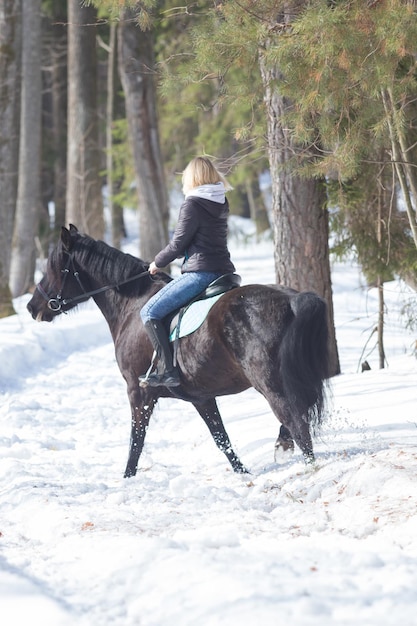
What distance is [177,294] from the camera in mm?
6449

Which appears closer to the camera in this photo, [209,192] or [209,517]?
[209,517]

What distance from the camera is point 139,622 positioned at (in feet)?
11.2

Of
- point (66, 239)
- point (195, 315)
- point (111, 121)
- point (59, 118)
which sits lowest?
point (195, 315)

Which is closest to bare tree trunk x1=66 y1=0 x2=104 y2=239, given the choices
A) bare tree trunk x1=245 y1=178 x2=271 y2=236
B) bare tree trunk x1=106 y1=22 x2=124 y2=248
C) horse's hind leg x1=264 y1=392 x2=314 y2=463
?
bare tree trunk x1=106 y1=22 x2=124 y2=248

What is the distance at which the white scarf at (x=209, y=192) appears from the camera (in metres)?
6.30

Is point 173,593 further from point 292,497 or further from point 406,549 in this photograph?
point 292,497

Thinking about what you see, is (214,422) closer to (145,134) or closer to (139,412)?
(139,412)

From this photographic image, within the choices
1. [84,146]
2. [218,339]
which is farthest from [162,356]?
[84,146]

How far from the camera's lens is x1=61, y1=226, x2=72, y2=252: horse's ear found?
23.0ft

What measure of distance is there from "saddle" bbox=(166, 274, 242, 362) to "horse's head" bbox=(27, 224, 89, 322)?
3.59 ft

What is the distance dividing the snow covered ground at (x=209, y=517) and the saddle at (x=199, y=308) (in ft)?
3.64

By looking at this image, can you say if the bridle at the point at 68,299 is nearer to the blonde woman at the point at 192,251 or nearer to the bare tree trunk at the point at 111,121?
the blonde woman at the point at 192,251

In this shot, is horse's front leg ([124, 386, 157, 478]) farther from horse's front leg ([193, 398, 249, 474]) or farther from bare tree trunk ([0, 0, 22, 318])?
bare tree trunk ([0, 0, 22, 318])

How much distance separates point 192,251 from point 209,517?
224cm
